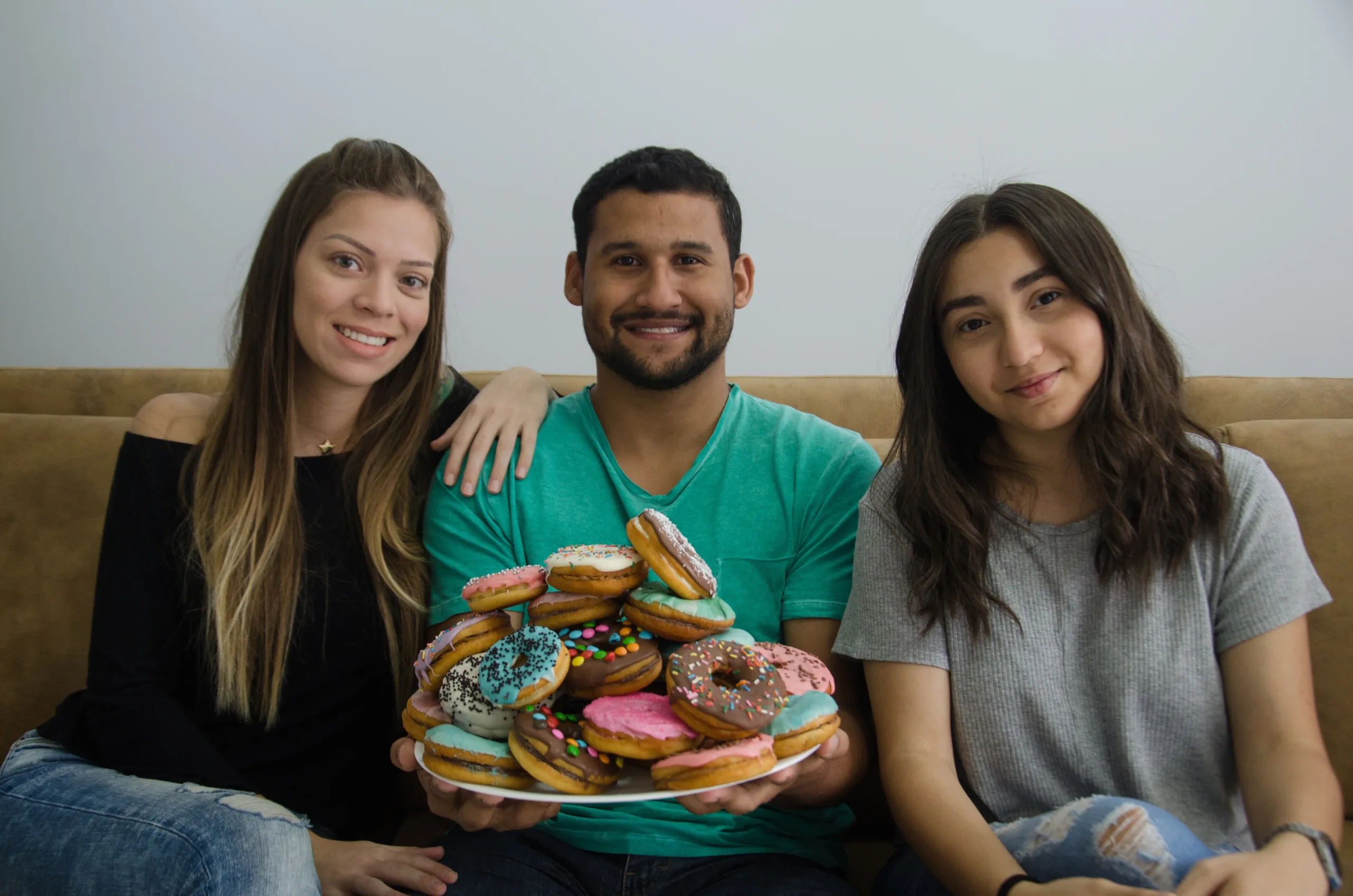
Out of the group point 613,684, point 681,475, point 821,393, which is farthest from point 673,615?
point 821,393

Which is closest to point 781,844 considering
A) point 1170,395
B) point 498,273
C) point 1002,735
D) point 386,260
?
point 1002,735

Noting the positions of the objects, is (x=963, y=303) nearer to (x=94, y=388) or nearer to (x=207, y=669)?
(x=207, y=669)

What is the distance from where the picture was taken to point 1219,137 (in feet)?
9.60

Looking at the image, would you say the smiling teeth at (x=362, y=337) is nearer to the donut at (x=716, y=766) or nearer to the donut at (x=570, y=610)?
the donut at (x=570, y=610)

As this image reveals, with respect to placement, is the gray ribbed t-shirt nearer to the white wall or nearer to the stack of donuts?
the stack of donuts

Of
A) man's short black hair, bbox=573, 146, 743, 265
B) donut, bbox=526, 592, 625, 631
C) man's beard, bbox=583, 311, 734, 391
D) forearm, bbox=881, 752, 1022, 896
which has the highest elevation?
man's short black hair, bbox=573, 146, 743, 265

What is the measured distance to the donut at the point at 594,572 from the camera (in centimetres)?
125

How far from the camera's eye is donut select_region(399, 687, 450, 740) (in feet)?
4.09

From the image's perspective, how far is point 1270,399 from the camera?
239 cm

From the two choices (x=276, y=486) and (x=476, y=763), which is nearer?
(x=476, y=763)

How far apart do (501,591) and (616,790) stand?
346 millimetres

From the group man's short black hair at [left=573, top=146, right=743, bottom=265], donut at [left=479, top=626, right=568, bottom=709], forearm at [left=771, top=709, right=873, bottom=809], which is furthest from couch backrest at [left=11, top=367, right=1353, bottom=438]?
donut at [left=479, top=626, right=568, bottom=709]

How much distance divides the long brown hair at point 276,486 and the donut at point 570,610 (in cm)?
55

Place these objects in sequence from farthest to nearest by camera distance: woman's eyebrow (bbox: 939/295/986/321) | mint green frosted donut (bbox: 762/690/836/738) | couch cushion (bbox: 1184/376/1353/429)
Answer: couch cushion (bbox: 1184/376/1353/429) < woman's eyebrow (bbox: 939/295/986/321) < mint green frosted donut (bbox: 762/690/836/738)
